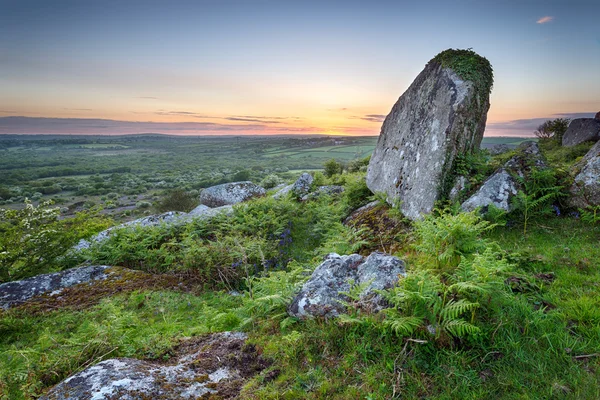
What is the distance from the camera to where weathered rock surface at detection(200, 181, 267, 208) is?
2177 cm

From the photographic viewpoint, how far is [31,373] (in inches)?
154

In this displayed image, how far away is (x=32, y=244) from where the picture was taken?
970 centimetres

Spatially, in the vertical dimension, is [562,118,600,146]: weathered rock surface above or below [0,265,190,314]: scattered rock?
above

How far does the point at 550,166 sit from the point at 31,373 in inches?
488

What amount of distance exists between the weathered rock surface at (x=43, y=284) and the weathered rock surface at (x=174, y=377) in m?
6.02

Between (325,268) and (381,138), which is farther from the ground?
(381,138)

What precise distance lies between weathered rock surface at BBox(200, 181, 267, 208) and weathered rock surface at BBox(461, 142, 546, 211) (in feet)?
53.7

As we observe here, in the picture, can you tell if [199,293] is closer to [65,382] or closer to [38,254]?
[65,382]

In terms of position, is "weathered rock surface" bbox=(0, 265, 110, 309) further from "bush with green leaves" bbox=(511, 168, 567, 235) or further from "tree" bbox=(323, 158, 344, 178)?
"tree" bbox=(323, 158, 344, 178)

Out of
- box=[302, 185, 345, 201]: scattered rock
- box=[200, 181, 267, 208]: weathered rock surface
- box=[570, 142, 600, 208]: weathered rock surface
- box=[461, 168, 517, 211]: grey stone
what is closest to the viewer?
box=[570, 142, 600, 208]: weathered rock surface

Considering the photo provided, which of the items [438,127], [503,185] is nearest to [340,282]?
[503,185]

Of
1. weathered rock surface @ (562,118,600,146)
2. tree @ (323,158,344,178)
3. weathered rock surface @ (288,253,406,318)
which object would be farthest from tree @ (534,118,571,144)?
weathered rock surface @ (288,253,406,318)

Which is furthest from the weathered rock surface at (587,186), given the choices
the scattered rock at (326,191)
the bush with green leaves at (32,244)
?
the bush with green leaves at (32,244)

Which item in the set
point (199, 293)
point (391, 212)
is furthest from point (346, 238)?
point (199, 293)
